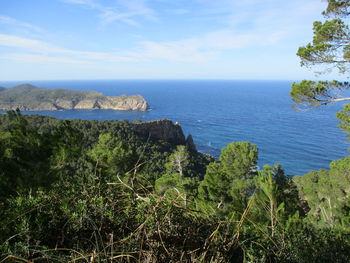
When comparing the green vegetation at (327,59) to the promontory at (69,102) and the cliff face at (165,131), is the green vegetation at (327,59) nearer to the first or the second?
the cliff face at (165,131)

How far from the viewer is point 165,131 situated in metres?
43.2

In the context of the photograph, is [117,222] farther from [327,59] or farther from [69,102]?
[69,102]

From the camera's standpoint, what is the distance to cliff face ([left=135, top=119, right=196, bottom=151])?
41.1 meters

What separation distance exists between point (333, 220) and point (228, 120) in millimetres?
57723

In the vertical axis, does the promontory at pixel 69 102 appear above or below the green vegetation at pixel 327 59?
below

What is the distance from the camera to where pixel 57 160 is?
20.4 feet

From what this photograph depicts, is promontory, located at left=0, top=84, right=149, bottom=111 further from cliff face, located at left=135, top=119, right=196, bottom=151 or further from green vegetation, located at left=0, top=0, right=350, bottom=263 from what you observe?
green vegetation, located at left=0, top=0, right=350, bottom=263

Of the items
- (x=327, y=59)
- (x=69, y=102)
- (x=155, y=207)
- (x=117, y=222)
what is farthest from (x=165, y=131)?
(x=69, y=102)

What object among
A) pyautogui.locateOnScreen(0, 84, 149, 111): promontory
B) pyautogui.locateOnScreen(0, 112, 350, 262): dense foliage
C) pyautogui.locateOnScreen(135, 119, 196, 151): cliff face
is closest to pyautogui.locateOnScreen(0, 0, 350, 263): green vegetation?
pyautogui.locateOnScreen(0, 112, 350, 262): dense foliage

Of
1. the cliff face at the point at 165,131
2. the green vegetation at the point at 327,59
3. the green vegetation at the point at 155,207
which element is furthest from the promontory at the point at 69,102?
the green vegetation at the point at 327,59

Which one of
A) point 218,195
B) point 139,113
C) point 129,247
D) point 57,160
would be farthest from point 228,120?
point 129,247

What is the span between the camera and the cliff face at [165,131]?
41125mm

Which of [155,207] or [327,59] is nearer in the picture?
[155,207]

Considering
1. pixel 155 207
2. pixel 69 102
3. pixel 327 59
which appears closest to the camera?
pixel 155 207
